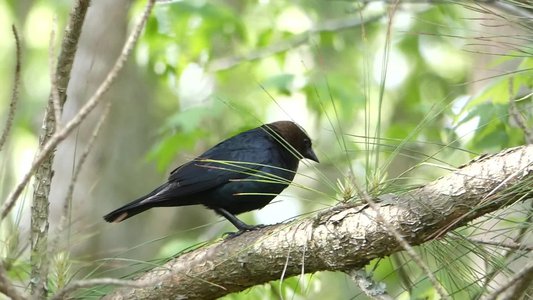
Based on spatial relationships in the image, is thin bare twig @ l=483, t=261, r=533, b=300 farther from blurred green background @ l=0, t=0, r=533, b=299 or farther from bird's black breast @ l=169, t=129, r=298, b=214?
bird's black breast @ l=169, t=129, r=298, b=214

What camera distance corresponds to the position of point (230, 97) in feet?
21.3

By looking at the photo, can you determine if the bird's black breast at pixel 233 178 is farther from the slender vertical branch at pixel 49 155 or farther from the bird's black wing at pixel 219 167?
the slender vertical branch at pixel 49 155

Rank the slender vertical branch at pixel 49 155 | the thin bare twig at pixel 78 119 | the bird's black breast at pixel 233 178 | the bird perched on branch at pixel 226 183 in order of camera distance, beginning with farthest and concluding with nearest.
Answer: the bird's black breast at pixel 233 178 < the bird perched on branch at pixel 226 183 < the slender vertical branch at pixel 49 155 < the thin bare twig at pixel 78 119

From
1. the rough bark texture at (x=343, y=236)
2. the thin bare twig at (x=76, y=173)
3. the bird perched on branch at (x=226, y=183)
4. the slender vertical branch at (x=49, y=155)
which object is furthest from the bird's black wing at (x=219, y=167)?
the thin bare twig at (x=76, y=173)

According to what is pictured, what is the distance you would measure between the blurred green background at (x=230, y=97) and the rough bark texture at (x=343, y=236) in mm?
455

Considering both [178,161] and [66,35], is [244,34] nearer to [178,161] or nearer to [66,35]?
[178,161]

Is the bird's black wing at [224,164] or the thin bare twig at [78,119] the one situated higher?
the bird's black wing at [224,164]

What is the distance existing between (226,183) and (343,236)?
6.06 feet

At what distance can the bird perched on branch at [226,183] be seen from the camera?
420 cm

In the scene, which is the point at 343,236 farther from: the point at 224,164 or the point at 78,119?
the point at 224,164

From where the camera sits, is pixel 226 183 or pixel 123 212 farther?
pixel 226 183

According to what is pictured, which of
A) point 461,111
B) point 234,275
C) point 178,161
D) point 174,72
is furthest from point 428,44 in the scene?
point 234,275

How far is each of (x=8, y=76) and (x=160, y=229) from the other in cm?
416

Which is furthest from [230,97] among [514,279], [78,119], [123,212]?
[514,279]
